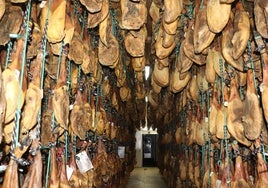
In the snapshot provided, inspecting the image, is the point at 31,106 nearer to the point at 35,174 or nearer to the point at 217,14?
the point at 35,174

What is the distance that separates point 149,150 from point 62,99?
18095mm

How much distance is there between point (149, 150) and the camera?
797 inches

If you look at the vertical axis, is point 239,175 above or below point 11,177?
below

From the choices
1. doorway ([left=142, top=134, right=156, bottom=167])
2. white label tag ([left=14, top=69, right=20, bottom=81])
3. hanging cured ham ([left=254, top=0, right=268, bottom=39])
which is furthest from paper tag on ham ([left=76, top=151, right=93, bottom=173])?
doorway ([left=142, top=134, right=156, bottom=167])

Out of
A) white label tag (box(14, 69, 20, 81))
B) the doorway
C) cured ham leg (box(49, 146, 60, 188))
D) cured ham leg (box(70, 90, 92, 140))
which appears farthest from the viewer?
the doorway

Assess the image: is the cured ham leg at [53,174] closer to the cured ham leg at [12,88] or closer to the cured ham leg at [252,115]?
the cured ham leg at [12,88]

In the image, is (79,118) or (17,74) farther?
(79,118)

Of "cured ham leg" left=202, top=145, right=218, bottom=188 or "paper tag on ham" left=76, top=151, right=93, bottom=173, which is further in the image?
"cured ham leg" left=202, top=145, right=218, bottom=188

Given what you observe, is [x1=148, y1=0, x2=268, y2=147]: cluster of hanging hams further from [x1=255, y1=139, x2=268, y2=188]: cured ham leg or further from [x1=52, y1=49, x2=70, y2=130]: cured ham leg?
[x1=52, y1=49, x2=70, y2=130]: cured ham leg

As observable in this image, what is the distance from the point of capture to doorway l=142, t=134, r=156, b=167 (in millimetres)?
19984

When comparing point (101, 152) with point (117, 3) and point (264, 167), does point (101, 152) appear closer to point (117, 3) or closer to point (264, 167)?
point (117, 3)

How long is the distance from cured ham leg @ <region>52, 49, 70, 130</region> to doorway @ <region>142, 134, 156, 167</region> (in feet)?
58.2

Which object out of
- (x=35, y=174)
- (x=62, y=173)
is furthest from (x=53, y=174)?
(x=35, y=174)

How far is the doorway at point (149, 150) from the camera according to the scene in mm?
19984
